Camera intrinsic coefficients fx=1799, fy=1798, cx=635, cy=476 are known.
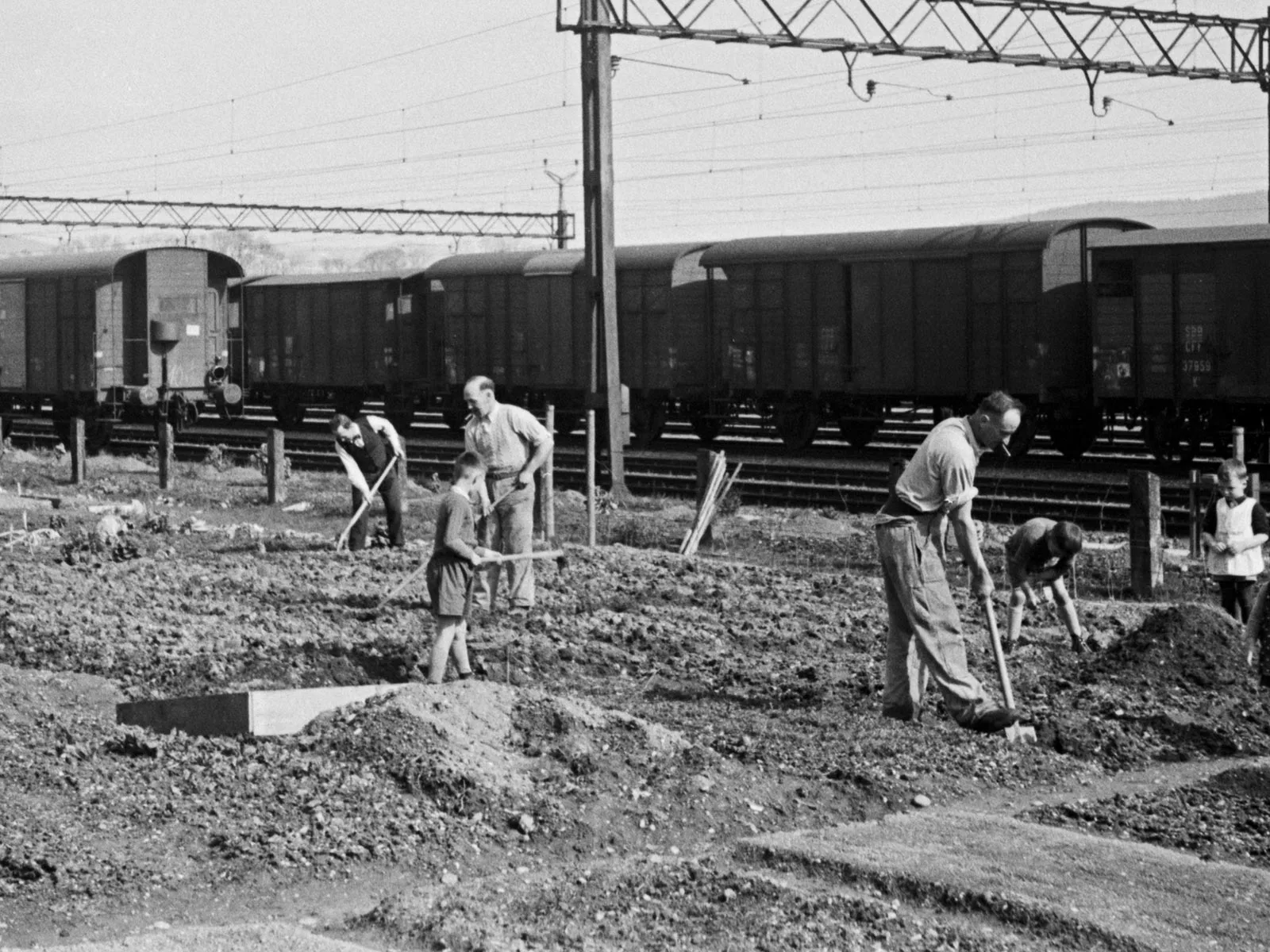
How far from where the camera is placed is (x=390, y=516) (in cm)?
1543

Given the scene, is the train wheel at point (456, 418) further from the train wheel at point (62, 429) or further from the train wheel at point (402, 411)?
the train wheel at point (62, 429)

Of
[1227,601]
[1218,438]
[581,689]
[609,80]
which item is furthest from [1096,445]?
[581,689]

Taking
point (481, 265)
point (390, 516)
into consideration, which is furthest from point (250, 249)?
point (390, 516)

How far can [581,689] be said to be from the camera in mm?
9953

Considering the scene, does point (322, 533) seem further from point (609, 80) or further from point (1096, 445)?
point (1096, 445)

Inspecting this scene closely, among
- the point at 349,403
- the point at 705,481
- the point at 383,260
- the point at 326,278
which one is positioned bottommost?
the point at 705,481

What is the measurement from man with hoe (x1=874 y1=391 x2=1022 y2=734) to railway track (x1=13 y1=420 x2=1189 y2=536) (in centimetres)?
963

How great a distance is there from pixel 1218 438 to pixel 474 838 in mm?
18812

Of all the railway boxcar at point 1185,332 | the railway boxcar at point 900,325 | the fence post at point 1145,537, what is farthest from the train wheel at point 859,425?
the fence post at point 1145,537

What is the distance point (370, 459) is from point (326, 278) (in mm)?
23423

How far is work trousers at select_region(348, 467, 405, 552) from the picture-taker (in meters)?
15.3

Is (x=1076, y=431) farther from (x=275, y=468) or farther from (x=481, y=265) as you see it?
(x=481, y=265)

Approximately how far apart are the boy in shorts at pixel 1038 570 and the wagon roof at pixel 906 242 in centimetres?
1499

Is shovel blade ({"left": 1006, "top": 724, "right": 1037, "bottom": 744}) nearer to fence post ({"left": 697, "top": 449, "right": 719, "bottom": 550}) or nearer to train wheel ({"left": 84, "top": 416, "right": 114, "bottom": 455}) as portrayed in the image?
fence post ({"left": 697, "top": 449, "right": 719, "bottom": 550})
